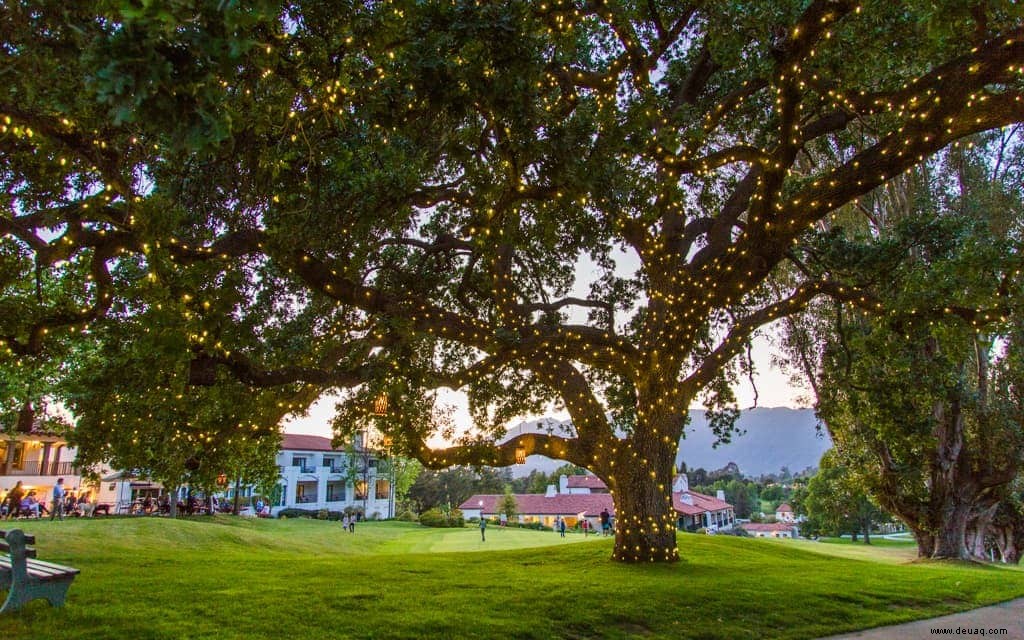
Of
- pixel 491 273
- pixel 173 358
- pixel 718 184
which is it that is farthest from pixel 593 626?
pixel 718 184

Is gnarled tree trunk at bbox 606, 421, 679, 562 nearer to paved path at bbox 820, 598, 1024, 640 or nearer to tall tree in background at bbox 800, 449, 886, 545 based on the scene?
paved path at bbox 820, 598, 1024, 640

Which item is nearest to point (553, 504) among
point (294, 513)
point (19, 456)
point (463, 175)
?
point (294, 513)

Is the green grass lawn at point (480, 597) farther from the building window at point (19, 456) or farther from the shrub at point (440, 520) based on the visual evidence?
the building window at point (19, 456)

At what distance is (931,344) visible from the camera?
57.7 feet

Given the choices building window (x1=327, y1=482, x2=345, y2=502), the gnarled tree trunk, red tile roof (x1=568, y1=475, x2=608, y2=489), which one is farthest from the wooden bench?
red tile roof (x1=568, y1=475, x2=608, y2=489)

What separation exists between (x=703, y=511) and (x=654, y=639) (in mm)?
62741

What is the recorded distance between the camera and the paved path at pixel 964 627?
638 cm

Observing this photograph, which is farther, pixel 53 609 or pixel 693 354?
pixel 693 354

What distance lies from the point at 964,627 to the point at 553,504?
178 ft

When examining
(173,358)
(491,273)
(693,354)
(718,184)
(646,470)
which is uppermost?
(718,184)

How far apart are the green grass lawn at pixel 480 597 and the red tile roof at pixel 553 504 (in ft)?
148

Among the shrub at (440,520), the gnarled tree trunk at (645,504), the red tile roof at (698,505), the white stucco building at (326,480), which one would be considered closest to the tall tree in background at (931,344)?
the gnarled tree trunk at (645,504)

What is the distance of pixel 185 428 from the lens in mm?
8602

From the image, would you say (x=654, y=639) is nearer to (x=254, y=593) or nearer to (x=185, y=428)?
(x=254, y=593)
